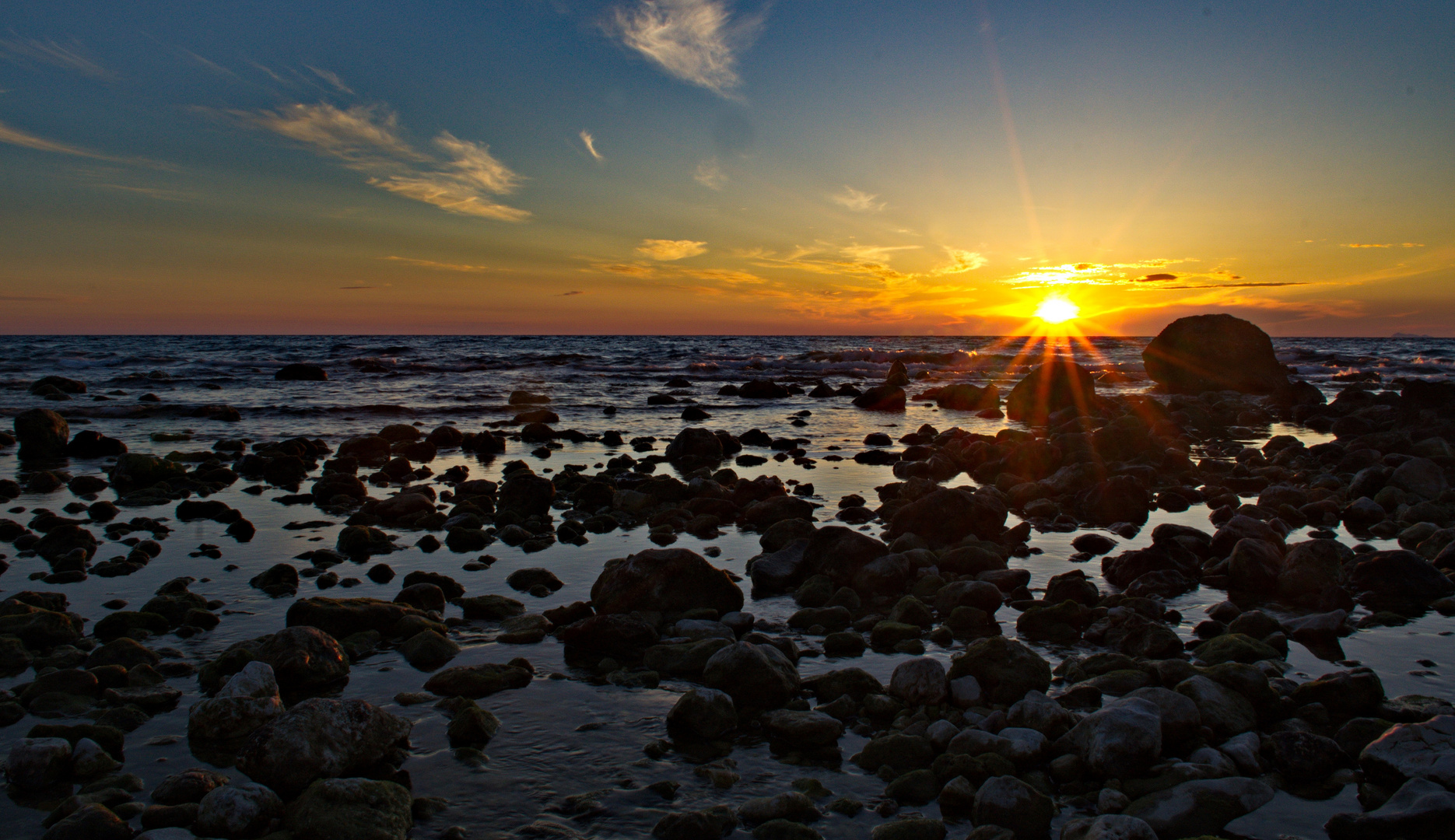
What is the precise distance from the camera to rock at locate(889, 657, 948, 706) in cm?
420

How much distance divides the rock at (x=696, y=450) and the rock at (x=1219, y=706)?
945cm

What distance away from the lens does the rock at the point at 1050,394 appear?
69.6 feet

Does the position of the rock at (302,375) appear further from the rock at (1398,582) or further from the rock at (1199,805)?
the rock at (1199,805)

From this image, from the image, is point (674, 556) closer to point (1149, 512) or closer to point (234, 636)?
point (234, 636)

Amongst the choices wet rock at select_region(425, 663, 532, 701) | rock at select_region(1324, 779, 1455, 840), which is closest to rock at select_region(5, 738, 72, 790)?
wet rock at select_region(425, 663, 532, 701)

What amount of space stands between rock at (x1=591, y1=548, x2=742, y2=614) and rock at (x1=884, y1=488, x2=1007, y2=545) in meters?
2.56

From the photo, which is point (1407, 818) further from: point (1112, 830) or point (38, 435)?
point (38, 435)

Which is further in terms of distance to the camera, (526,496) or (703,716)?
(526,496)

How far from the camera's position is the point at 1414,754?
3.37 meters

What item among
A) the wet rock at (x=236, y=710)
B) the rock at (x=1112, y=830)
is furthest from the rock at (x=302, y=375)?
the rock at (x=1112, y=830)

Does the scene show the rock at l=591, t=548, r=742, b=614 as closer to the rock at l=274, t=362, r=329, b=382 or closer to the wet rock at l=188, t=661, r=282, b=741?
the wet rock at l=188, t=661, r=282, b=741

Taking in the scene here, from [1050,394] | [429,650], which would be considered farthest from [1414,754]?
[1050,394]

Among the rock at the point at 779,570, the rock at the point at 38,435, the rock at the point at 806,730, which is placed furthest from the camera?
the rock at the point at 38,435

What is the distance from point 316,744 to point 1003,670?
353cm
